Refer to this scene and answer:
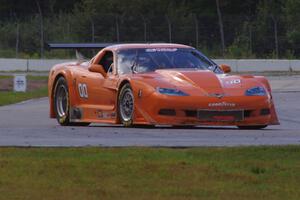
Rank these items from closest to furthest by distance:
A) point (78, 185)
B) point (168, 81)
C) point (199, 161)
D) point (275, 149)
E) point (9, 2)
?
point (78, 185) < point (199, 161) < point (275, 149) < point (168, 81) < point (9, 2)

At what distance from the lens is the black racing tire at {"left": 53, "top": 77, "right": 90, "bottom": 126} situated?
1567 cm

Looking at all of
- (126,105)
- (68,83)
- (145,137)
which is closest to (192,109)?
(126,105)

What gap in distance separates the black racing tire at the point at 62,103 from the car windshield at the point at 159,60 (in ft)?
4.04

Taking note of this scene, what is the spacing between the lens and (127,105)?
14.1 metres

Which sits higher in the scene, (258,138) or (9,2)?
(9,2)

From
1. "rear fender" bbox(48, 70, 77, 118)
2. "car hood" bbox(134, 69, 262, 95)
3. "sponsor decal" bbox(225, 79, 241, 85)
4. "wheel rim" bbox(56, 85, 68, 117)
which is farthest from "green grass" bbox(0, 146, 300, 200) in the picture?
"wheel rim" bbox(56, 85, 68, 117)

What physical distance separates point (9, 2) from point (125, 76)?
56515mm

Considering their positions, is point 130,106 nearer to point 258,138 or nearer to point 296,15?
point 258,138

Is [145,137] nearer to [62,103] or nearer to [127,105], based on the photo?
[127,105]

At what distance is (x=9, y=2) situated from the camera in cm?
6975

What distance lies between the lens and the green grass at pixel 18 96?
24133 mm

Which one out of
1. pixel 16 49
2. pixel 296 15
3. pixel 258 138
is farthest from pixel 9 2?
pixel 258 138

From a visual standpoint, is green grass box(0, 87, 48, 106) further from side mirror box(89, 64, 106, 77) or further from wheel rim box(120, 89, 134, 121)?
wheel rim box(120, 89, 134, 121)

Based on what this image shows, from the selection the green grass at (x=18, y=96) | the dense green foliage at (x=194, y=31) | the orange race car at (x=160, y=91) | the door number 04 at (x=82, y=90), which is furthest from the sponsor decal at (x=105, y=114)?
the dense green foliage at (x=194, y=31)
